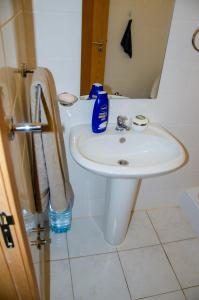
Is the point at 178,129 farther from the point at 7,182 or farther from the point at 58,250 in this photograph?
the point at 7,182

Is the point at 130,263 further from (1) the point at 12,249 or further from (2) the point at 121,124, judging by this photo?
(1) the point at 12,249

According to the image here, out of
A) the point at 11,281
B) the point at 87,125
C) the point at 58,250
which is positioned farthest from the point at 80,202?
the point at 11,281

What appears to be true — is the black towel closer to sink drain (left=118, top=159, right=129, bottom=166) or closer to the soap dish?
the soap dish

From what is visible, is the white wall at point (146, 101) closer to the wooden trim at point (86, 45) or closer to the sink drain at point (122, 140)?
the wooden trim at point (86, 45)

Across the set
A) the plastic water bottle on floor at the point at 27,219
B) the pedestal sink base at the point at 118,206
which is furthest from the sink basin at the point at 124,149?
the plastic water bottle on floor at the point at 27,219

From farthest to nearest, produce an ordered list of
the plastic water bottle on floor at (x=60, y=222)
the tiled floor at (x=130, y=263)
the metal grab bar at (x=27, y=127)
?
the plastic water bottle on floor at (x=60, y=222) → the tiled floor at (x=130, y=263) → the metal grab bar at (x=27, y=127)

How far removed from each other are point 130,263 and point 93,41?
1.36 m

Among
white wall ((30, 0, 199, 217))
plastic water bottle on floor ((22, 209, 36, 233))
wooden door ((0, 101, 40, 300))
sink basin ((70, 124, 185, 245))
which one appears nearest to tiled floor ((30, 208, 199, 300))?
white wall ((30, 0, 199, 217))

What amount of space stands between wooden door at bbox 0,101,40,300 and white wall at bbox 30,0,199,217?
0.71 metres

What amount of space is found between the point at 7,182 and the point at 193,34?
117 centimetres

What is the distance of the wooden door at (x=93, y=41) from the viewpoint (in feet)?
3.44

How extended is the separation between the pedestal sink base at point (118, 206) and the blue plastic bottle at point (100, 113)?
30cm

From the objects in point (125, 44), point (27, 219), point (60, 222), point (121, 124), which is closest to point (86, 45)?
point (125, 44)

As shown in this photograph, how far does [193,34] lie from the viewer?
1188 millimetres
